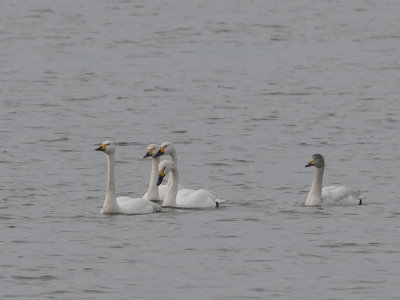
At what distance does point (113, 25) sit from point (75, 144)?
31820mm

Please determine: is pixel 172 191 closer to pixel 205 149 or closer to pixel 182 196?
pixel 182 196

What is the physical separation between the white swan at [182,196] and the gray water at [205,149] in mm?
247

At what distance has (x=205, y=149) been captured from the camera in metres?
30.3

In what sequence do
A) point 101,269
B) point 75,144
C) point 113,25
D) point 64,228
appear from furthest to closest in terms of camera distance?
1. point 113,25
2. point 75,144
3. point 64,228
4. point 101,269

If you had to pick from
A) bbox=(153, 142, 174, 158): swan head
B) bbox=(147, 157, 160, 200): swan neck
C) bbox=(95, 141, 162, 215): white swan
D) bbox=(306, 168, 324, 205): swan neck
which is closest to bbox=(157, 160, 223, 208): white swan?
bbox=(147, 157, 160, 200): swan neck

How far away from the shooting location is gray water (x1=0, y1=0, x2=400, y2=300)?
18.1m

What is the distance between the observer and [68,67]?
47.8 metres

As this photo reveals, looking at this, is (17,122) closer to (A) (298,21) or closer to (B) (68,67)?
(B) (68,67)

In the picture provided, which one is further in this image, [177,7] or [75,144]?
[177,7]

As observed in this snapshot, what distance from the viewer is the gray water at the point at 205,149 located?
59.5 ft

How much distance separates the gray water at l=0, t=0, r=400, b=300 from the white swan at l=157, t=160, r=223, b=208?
0.25 meters

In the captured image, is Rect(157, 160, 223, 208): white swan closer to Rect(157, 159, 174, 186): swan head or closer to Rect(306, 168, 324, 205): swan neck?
Rect(157, 159, 174, 186): swan head

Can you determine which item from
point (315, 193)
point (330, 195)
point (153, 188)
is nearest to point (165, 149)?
point (153, 188)

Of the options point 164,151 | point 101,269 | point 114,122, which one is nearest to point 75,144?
point 114,122
